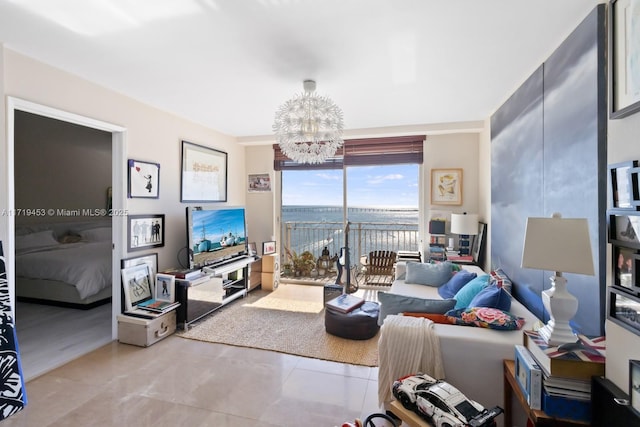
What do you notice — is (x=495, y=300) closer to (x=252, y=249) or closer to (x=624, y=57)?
(x=624, y=57)

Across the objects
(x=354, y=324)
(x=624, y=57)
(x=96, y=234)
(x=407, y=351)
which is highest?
(x=624, y=57)

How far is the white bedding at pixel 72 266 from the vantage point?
12.0 ft

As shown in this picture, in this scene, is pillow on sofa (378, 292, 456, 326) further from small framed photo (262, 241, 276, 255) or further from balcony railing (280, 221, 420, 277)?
balcony railing (280, 221, 420, 277)

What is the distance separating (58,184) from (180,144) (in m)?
2.42

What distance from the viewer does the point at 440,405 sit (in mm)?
1390

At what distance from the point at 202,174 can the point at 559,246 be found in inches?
157

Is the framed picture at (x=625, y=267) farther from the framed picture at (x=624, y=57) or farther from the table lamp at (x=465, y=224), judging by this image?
the table lamp at (x=465, y=224)

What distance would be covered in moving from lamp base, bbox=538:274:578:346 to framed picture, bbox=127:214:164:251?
3.45 m

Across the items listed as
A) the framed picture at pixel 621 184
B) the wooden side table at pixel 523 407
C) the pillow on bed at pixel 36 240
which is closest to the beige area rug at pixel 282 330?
the wooden side table at pixel 523 407

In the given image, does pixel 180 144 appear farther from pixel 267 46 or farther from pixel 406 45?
pixel 406 45

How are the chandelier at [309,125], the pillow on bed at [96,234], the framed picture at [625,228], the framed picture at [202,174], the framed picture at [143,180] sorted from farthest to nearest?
the pillow on bed at [96,234] → the framed picture at [202,174] → the framed picture at [143,180] → the chandelier at [309,125] → the framed picture at [625,228]

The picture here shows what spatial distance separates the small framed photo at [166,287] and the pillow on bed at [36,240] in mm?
2339

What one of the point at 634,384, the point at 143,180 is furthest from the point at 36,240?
the point at 634,384

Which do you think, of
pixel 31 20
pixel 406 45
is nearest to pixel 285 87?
pixel 406 45
